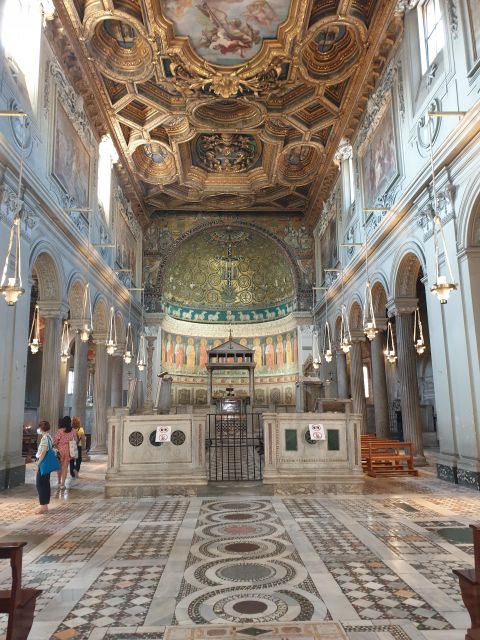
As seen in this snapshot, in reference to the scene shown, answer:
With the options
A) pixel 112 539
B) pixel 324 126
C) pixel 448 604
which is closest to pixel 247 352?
pixel 324 126

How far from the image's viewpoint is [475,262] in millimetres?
9781

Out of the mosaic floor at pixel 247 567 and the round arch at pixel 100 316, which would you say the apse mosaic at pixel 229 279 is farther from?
the mosaic floor at pixel 247 567

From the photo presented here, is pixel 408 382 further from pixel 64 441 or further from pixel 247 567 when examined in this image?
pixel 247 567

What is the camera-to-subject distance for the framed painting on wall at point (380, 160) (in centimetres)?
1423

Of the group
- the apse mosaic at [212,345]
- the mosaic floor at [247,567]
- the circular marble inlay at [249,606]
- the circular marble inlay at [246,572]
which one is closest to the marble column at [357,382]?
the apse mosaic at [212,345]

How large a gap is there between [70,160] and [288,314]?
53.0 feet

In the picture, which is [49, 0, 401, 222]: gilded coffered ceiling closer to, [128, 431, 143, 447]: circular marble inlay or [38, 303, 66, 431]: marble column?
[38, 303, 66, 431]: marble column

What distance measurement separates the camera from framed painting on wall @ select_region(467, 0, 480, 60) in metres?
9.32

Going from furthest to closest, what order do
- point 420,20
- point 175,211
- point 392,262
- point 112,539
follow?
point 175,211
point 392,262
point 420,20
point 112,539

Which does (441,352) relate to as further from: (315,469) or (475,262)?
(315,469)

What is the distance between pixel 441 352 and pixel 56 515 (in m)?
8.40

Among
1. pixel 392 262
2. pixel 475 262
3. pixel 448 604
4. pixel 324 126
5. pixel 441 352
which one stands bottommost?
pixel 448 604

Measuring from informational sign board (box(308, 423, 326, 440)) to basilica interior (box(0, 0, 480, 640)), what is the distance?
16cm

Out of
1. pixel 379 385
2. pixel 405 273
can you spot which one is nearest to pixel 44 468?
pixel 405 273
